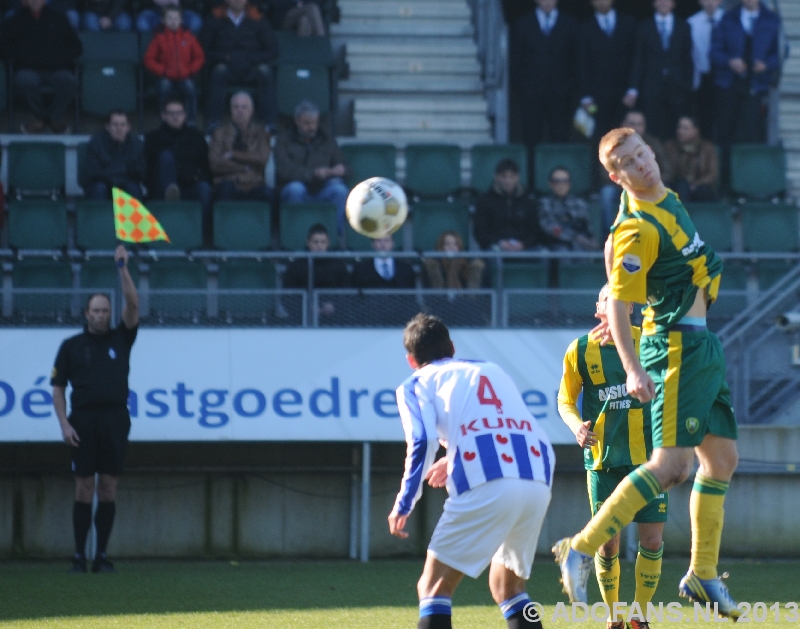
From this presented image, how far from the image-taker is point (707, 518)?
19.8ft

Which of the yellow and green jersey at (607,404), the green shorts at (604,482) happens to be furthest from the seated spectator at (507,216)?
the green shorts at (604,482)

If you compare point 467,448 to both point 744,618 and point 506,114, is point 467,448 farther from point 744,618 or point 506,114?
point 506,114

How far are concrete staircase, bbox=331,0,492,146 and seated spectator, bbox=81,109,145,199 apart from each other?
3.18 metres

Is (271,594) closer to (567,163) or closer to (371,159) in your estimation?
(371,159)

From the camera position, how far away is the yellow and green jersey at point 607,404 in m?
6.96

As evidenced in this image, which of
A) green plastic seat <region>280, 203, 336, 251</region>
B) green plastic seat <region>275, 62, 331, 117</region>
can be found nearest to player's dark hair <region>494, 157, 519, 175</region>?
green plastic seat <region>280, 203, 336, 251</region>

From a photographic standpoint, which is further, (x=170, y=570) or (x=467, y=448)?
(x=170, y=570)

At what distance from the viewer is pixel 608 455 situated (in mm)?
6949

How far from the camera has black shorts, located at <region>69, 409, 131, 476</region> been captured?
10.0m

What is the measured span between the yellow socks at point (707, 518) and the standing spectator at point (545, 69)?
30.9ft

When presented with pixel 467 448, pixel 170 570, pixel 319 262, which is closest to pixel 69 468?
pixel 170 570

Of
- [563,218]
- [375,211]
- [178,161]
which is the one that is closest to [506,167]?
[563,218]

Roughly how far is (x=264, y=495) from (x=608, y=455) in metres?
5.04

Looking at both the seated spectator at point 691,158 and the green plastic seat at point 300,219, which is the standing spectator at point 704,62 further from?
the green plastic seat at point 300,219
